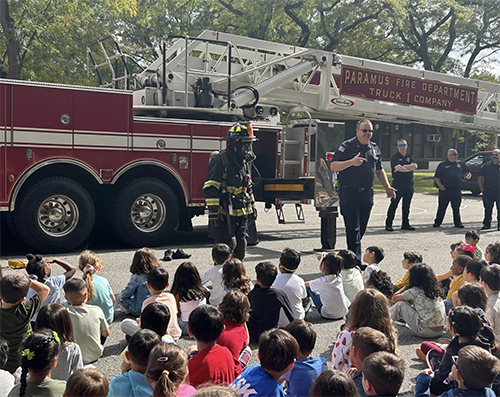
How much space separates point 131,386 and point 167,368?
1.28 ft

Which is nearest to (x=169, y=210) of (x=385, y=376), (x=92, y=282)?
(x=92, y=282)

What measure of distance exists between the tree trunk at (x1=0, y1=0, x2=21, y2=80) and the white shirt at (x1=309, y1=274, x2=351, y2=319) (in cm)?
1622

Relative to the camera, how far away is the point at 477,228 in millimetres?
13648

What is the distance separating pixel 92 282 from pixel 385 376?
3085 mm

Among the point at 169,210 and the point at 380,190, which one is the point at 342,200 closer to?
the point at 169,210

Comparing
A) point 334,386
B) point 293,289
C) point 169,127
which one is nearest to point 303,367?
point 334,386

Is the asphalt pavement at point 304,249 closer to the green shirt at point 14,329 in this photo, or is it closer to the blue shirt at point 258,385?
the green shirt at point 14,329

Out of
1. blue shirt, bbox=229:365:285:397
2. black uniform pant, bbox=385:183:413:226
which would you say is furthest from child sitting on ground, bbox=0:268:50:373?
black uniform pant, bbox=385:183:413:226

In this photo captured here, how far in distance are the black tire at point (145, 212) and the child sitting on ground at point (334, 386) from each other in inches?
290

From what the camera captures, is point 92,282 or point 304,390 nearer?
point 304,390

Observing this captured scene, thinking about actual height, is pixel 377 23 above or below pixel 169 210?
above

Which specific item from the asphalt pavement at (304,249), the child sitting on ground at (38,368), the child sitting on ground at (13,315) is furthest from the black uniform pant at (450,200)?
the child sitting on ground at (38,368)

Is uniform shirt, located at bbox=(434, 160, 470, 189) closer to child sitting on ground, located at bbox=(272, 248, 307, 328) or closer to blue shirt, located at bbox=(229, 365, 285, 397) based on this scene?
child sitting on ground, located at bbox=(272, 248, 307, 328)

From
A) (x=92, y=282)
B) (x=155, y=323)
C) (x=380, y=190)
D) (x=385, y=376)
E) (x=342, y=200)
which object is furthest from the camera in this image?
(x=380, y=190)
